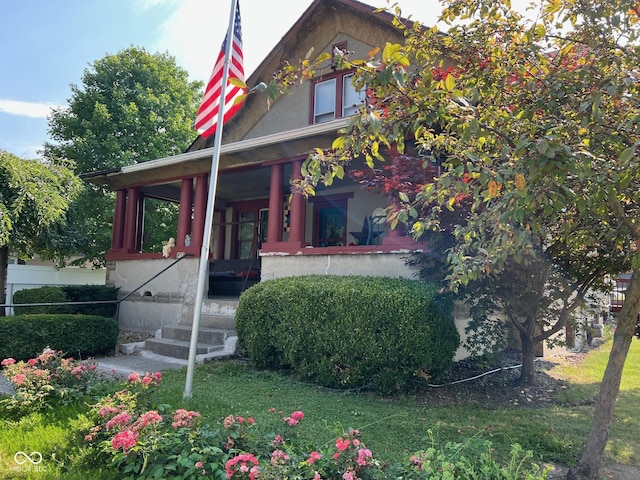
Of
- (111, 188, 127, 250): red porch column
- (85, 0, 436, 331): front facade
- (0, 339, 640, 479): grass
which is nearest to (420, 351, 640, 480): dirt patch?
(0, 339, 640, 479): grass

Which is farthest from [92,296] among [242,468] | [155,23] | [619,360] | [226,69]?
[619,360]

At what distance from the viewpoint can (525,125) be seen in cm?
273

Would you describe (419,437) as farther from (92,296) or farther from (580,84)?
(92,296)

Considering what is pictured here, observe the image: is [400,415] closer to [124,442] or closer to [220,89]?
[124,442]

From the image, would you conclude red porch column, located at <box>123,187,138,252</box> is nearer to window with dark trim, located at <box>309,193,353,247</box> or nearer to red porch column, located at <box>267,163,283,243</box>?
red porch column, located at <box>267,163,283,243</box>

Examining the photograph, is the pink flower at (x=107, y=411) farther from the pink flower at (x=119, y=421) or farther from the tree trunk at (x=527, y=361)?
the tree trunk at (x=527, y=361)

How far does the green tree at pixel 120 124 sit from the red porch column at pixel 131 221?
15.9ft

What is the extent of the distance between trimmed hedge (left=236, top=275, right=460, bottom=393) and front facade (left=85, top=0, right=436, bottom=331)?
1.43m

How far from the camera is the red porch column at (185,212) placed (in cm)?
986

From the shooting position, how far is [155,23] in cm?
740

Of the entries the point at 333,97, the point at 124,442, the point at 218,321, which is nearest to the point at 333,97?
the point at 333,97

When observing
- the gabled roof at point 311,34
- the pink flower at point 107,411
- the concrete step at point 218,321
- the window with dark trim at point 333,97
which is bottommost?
the concrete step at point 218,321

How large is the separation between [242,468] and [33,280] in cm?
1797

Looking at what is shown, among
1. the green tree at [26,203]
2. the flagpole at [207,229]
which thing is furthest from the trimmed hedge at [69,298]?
the flagpole at [207,229]
